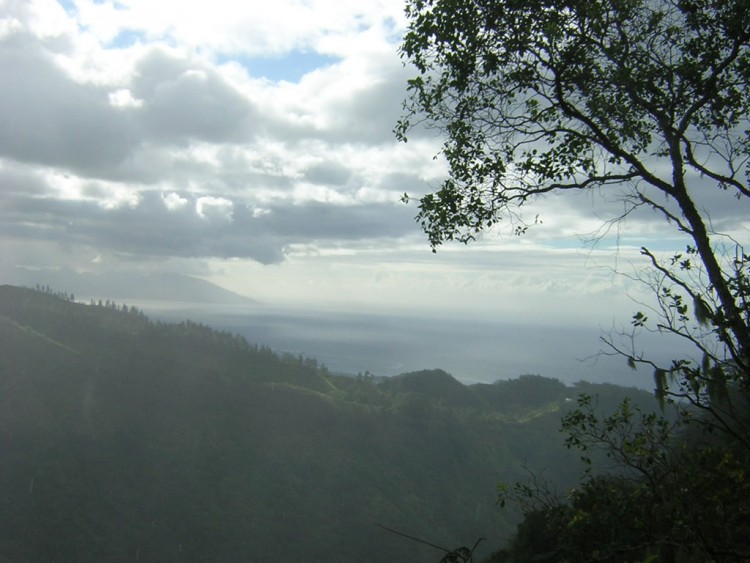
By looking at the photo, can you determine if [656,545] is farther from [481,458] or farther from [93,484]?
[481,458]

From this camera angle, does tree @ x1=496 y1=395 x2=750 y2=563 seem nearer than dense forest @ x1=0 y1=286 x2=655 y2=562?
Yes

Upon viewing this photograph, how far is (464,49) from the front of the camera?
298 inches

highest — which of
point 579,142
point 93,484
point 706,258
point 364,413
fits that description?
point 579,142

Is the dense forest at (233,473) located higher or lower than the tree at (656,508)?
lower

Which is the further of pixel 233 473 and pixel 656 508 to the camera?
pixel 233 473

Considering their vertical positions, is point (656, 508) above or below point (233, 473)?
above

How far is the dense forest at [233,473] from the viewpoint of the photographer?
414 ft

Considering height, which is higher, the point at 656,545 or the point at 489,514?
the point at 656,545

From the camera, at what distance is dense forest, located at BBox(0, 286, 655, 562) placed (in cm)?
12631

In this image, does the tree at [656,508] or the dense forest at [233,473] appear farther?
the dense forest at [233,473]

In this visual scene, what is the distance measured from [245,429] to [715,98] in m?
190

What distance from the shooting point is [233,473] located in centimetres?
15925

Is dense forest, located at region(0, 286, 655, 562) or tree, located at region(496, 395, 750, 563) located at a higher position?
tree, located at region(496, 395, 750, 563)

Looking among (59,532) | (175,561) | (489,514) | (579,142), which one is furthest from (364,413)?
(579,142)
